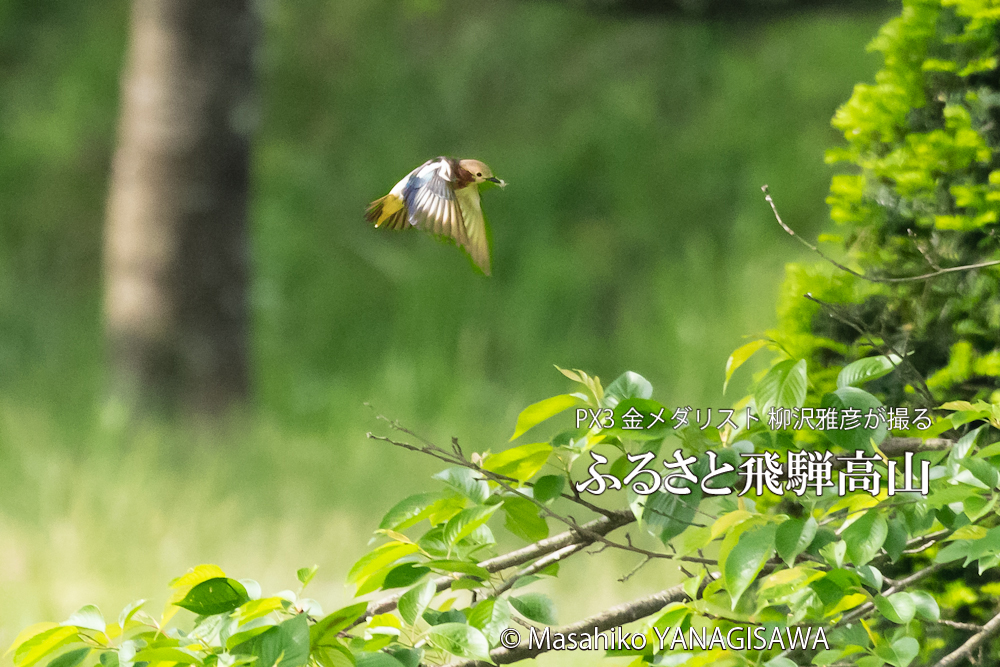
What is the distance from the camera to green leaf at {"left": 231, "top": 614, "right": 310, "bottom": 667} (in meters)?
1.05

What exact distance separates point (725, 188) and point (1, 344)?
4.87m

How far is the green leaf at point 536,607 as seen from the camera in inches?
47.6

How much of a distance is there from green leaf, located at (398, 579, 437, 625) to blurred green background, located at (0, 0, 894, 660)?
2.53m

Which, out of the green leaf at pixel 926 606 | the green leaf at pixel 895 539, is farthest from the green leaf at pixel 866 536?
the green leaf at pixel 926 606

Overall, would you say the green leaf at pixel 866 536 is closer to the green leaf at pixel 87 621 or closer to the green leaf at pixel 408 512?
the green leaf at pixel 408 512

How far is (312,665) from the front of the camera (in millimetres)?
1178

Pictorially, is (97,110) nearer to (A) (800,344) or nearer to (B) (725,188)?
(B) (725,188)

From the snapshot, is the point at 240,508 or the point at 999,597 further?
the point at 240,508

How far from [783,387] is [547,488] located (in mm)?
332

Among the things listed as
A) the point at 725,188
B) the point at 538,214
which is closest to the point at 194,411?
the point at 538,214

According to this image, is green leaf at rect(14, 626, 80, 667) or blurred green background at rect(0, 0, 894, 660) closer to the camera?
green leaf at rect(14, 626, 80, 667)

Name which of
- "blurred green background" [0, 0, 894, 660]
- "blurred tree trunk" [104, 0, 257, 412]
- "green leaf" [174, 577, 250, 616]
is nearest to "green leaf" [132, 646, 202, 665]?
"green leaf" [174, 577, 250, 616]

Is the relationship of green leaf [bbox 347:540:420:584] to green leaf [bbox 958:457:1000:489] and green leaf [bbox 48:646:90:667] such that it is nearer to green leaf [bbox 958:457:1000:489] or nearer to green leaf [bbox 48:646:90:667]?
green leaf [bbox 48:646:90:667]

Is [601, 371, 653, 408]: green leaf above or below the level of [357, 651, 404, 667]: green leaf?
above
